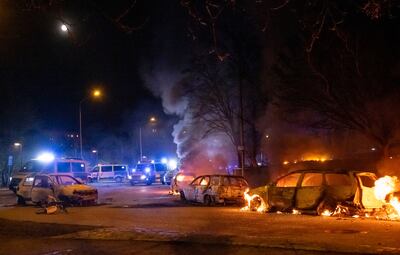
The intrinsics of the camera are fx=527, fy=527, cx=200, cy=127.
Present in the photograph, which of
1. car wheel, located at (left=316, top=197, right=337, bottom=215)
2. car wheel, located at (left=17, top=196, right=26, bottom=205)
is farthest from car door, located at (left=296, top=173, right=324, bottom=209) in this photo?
car wheel, located at (left=17, top=196, right=26, bottom=205)

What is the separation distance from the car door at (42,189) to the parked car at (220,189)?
20.0 feet

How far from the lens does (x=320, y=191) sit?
16484 millimetres

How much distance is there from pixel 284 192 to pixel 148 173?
90.9 feet

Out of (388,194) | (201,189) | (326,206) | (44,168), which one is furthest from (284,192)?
(44,168)

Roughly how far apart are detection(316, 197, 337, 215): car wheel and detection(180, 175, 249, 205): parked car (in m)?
5.36

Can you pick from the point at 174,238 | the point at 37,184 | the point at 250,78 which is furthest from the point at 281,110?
the point at 174,238

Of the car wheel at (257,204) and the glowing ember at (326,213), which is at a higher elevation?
the car wheel at (257,204)

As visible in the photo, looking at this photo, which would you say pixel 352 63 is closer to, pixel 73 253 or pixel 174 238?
pixel 174 238

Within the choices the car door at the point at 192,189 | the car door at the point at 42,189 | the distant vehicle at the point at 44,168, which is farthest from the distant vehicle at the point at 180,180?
the car door at the point at 42,189

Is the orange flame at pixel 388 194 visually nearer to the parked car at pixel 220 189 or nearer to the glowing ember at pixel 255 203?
the glowing ember at pixel 255 203

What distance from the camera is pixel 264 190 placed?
18.1 metres

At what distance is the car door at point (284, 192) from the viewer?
680 inches

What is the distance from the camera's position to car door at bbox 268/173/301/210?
1728cm

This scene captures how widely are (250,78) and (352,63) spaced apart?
12090 millimetres
